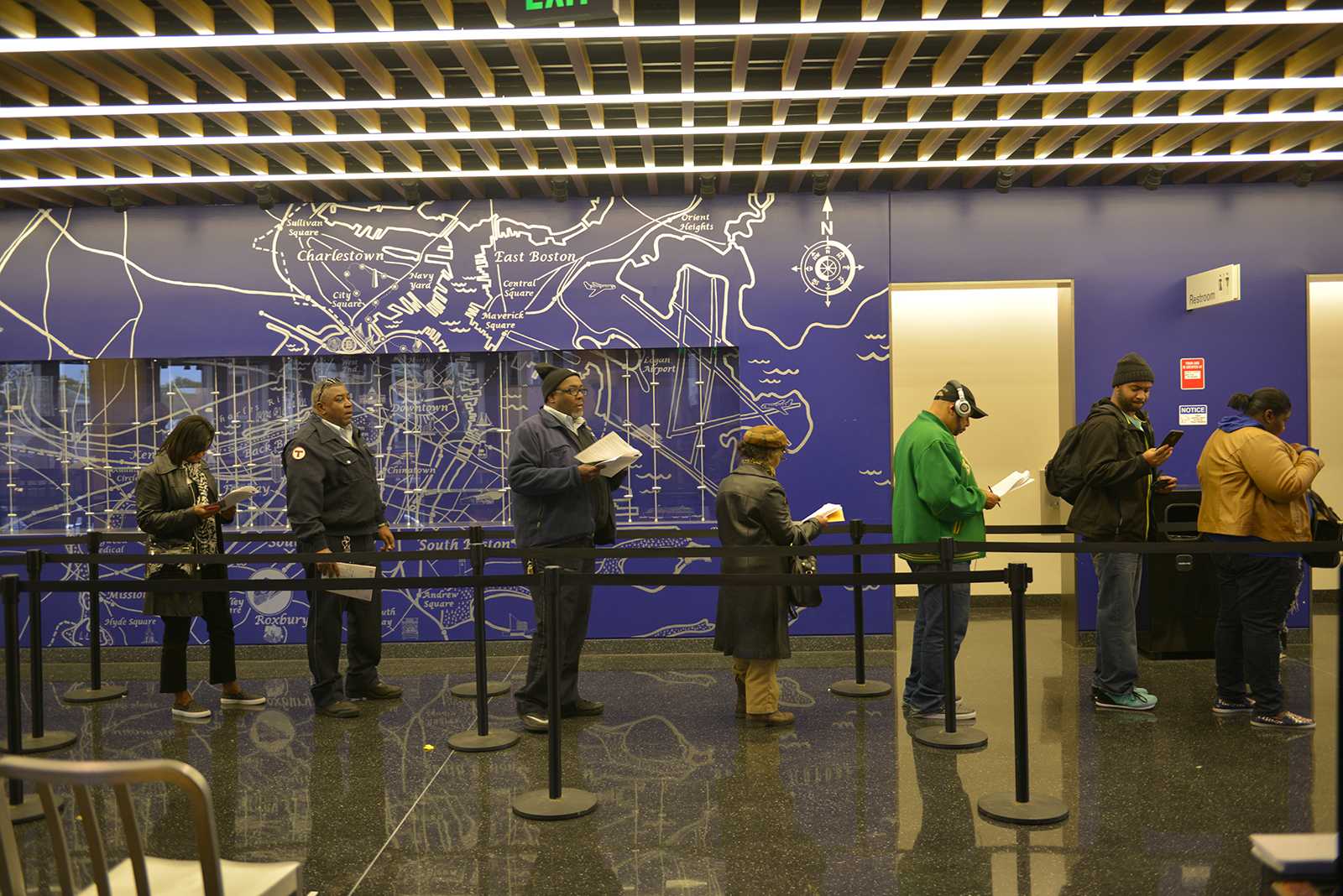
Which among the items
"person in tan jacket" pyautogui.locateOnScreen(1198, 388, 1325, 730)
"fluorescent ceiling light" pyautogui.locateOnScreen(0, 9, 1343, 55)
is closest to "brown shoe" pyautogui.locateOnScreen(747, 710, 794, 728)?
"person in tan jacket" pyautogui.locateOnScreen(1198, 388, 1325, 730)

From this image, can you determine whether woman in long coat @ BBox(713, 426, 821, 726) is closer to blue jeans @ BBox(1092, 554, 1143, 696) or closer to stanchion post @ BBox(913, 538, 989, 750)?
stanchion post @ BBox(913, 538, 989, 750)

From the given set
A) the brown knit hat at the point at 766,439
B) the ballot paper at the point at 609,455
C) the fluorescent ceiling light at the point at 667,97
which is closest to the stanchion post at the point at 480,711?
the ballot paper at the point at 609,455

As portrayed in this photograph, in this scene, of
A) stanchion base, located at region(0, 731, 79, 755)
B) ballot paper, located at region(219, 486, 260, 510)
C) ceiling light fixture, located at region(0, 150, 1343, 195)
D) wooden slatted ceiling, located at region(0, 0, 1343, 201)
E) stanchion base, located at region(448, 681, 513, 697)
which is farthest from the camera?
ceiling light fixture, located at region(0, 150, 1343, 195)

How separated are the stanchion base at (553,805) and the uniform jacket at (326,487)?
212cm

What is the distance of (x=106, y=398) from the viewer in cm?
788

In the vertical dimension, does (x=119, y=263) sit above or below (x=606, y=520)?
above

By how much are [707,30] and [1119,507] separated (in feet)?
11.2

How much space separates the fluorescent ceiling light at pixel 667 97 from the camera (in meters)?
5.50

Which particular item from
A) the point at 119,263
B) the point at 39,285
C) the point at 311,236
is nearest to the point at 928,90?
the point at 311,236

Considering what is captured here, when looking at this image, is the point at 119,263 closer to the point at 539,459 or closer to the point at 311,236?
the point at 311,236

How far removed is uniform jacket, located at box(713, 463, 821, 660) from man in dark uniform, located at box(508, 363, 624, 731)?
2.52 feet

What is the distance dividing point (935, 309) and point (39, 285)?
7.44 m

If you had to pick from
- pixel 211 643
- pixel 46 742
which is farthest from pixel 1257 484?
pixel 46 742

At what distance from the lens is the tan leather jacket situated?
5305 millimetres
